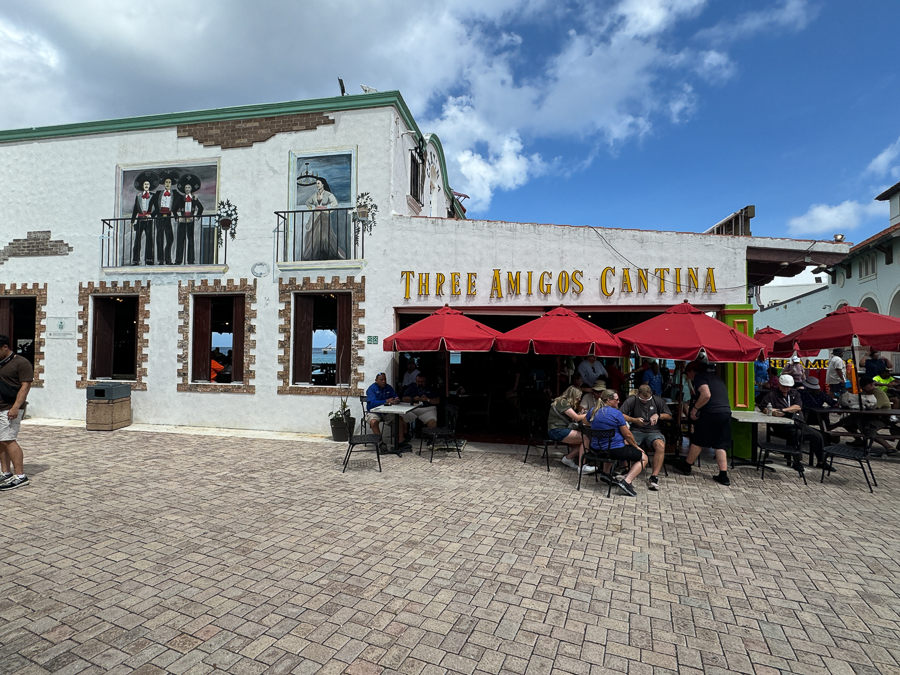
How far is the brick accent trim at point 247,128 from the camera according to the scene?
10.6m

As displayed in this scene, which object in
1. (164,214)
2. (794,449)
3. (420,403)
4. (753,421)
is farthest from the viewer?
Answer: (164,214)

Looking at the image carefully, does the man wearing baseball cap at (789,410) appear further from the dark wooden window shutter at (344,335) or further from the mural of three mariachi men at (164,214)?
the mural of three mariachi men at (164,214)

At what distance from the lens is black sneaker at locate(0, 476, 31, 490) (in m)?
6.01

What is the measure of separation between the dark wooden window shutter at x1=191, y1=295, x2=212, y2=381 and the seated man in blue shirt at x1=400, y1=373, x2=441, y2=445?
5.21 m

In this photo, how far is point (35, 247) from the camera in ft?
38.5

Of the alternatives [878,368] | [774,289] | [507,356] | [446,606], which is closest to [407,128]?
[507,356]

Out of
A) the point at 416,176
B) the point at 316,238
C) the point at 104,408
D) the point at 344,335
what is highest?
the point at 416,176

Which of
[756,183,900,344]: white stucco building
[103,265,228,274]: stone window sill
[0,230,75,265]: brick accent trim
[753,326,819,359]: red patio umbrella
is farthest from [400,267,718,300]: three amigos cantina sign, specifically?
[756,183,900,344]: white stucco building

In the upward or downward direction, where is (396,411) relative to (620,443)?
upward

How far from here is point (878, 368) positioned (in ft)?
36.8

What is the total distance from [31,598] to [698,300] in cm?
1031

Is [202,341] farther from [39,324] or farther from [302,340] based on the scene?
[39,324]

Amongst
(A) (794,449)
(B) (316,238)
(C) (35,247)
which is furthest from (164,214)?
(A) (794,449)

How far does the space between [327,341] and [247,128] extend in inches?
216
